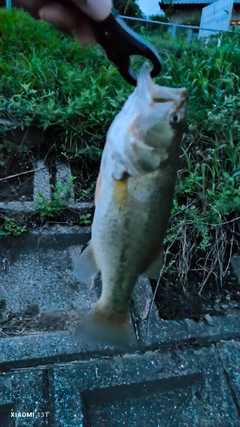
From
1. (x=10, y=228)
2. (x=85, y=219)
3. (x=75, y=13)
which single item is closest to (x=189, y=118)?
(x=85, y=219)

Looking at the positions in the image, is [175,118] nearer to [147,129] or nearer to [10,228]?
[147,129]

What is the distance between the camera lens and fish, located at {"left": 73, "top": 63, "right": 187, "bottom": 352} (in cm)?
114

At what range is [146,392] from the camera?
6.88ft

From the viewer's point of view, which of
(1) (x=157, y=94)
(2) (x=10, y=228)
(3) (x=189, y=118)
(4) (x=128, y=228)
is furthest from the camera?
(3) (x=189, y=118)

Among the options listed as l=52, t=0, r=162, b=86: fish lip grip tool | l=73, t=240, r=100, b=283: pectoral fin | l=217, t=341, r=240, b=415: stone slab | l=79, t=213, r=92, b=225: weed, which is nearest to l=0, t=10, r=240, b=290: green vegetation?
l=79, t=213, r=92, b=225: weed

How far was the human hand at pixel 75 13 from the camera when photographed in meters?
1.40

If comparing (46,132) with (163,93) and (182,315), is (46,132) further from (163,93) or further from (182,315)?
(163,93)

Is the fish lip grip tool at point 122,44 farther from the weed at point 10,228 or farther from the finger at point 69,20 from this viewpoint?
the weed at point 10,228

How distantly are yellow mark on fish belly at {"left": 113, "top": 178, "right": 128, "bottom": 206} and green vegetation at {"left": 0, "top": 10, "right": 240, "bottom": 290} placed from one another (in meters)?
1.51

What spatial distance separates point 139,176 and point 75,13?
836mm

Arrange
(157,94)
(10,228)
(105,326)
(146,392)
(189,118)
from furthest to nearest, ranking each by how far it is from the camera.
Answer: (189,118)
(10,228)
(146,392)
(105,326)
(157,94)

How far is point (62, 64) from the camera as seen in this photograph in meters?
3.65

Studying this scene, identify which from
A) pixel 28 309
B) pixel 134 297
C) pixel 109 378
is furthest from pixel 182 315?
pixel 28 309

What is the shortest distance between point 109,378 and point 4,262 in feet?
3.60
